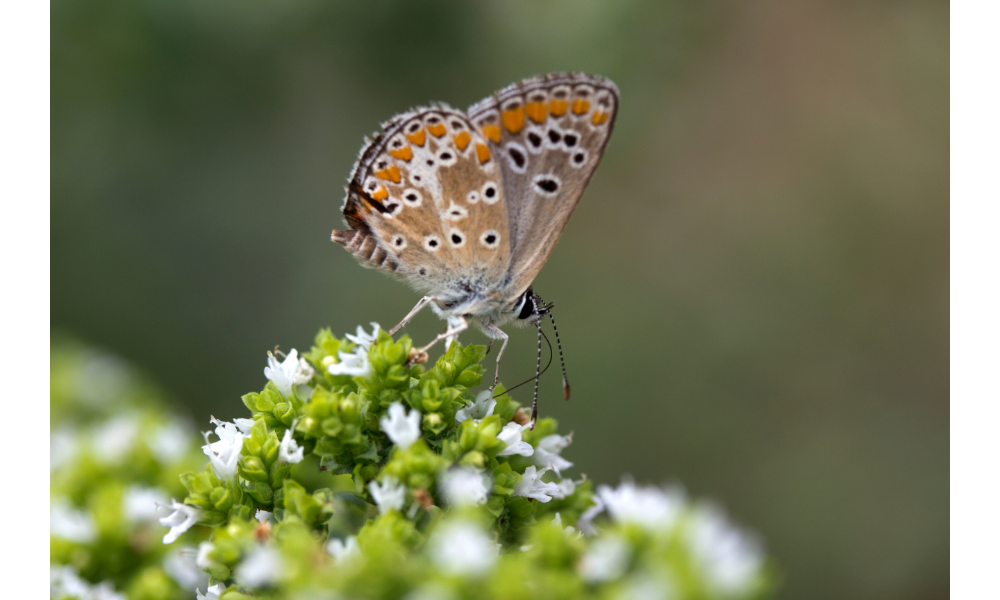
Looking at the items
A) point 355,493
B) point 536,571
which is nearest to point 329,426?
point 355,493

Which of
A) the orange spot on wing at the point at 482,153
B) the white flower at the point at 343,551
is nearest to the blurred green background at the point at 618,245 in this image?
the orange spot on wing at the point at 482,153

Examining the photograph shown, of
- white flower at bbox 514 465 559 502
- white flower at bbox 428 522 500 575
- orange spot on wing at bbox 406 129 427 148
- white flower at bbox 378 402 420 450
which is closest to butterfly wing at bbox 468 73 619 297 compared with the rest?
orange spot on wing at bbox 406 129 427 148

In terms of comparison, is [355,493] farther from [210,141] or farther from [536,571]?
[210,141]

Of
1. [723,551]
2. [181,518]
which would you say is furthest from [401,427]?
[723,551]

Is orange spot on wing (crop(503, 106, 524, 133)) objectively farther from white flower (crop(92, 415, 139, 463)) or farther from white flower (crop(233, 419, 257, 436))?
white flower (crop(92, 415, 139, 463))

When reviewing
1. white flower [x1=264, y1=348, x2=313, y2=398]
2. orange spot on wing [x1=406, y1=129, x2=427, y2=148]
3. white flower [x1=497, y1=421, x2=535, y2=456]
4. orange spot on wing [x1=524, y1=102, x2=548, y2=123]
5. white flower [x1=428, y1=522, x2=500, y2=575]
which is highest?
orange spot on wing [x1=406, y1=129, x2=427, y2=148]

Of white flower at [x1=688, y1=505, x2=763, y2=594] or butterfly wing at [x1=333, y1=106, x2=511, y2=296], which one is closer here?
white flower at [x1=688, y1=505, x2=763, y2=594]
